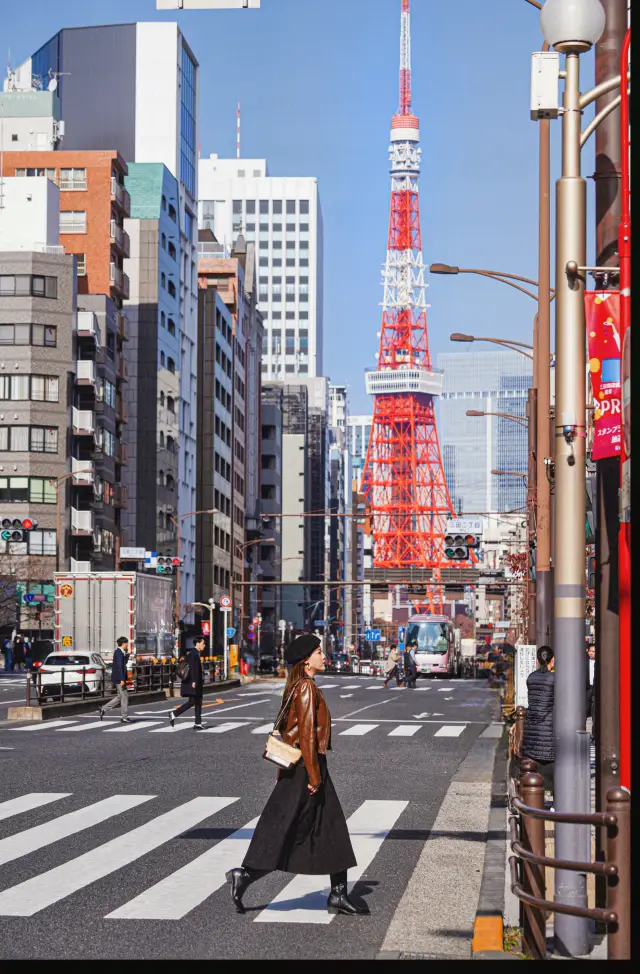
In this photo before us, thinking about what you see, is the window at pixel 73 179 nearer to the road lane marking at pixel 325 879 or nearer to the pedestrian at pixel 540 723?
the road lane marking at pixel 325 879

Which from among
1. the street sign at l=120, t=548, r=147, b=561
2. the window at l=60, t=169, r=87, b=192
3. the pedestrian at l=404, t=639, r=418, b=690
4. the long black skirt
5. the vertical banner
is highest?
the window at l=60, t=169, r=87, b=192

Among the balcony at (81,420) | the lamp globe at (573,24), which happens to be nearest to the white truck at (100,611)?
the balcony at (81,420)

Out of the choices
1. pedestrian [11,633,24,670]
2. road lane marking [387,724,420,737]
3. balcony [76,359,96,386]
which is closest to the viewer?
road lane marking [387,724,420,737]

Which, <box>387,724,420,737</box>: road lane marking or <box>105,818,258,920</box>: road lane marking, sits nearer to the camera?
<box>105,818,258,920</box>: road lane marking

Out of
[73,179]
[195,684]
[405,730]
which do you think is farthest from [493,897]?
[73,179]

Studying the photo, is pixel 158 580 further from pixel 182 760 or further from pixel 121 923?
pixel 121 923

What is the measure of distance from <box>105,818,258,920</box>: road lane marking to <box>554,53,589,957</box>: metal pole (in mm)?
2637

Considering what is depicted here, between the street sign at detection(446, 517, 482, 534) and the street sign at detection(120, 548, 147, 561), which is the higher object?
the street sign at detection(446, 517, 482, 534)

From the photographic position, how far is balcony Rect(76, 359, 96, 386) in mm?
71875

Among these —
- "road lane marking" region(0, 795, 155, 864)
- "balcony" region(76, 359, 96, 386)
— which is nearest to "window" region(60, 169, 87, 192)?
"balcony" region(76, 359, 96, 386)

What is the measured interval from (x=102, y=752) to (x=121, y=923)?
43.8ft

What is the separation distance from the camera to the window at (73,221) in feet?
266

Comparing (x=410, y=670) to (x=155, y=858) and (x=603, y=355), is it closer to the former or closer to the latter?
(x=155, y=858)

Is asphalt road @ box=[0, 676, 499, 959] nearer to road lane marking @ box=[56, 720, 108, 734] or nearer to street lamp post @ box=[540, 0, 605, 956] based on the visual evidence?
road lane marking @ box=[56, 720, 108, 734]
